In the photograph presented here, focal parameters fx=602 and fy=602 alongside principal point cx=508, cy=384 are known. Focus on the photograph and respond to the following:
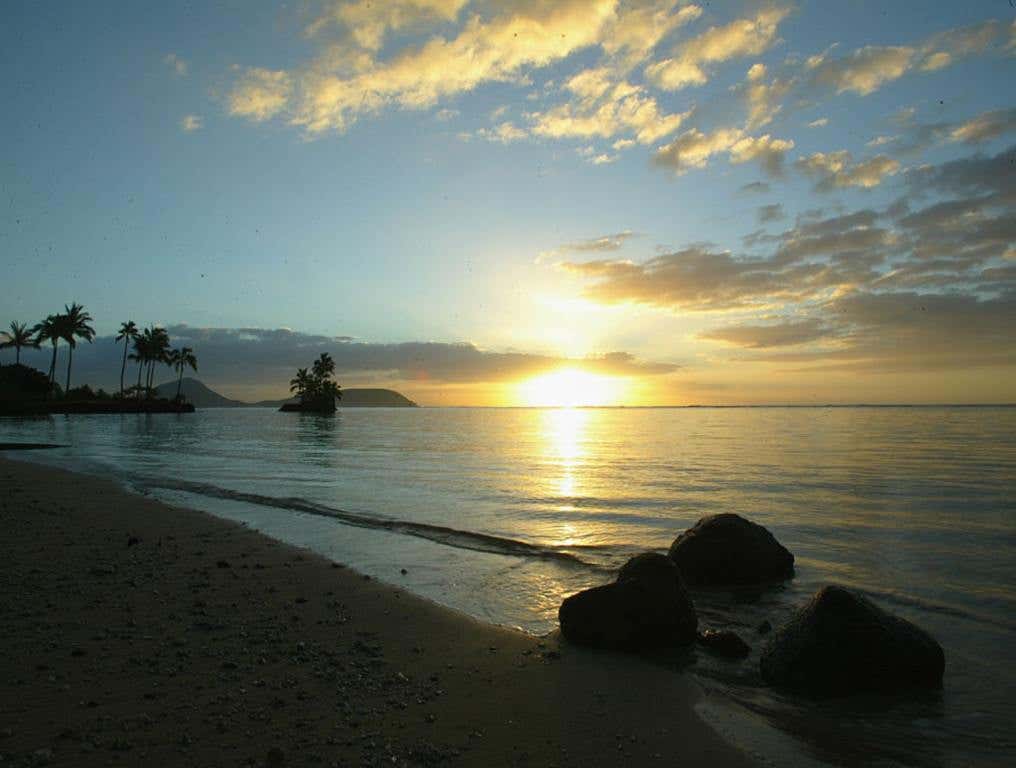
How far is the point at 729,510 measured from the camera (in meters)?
19.2

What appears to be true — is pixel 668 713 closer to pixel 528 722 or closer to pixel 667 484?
pixel 528 722

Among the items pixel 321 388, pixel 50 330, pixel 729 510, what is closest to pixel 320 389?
pixel 321 388

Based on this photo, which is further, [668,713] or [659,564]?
[659,564]

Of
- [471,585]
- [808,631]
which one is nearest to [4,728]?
[471,585]

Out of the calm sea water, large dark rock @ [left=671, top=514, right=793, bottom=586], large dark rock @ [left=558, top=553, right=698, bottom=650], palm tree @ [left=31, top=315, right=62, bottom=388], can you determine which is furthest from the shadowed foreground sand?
palm tree @ [left=31, top=315, right=62, bottom=388]

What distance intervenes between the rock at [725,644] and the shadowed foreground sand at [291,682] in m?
1.08

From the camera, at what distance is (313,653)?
645 centimetres

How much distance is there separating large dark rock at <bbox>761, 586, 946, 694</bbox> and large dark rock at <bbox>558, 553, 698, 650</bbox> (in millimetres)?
1118

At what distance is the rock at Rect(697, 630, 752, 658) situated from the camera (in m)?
7.49

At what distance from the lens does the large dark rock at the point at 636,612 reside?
749 cm

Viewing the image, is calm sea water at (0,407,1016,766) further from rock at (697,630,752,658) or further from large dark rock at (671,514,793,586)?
large dark rock at (671,514,793,586)

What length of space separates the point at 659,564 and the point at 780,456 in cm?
3386

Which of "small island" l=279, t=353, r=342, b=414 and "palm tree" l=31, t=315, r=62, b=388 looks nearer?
"palm tree" l=31, t=315, r=62, b=388

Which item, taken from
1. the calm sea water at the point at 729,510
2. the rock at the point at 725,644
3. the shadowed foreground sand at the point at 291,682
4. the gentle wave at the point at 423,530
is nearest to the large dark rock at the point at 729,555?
the calm sea water at the point at 729,510
